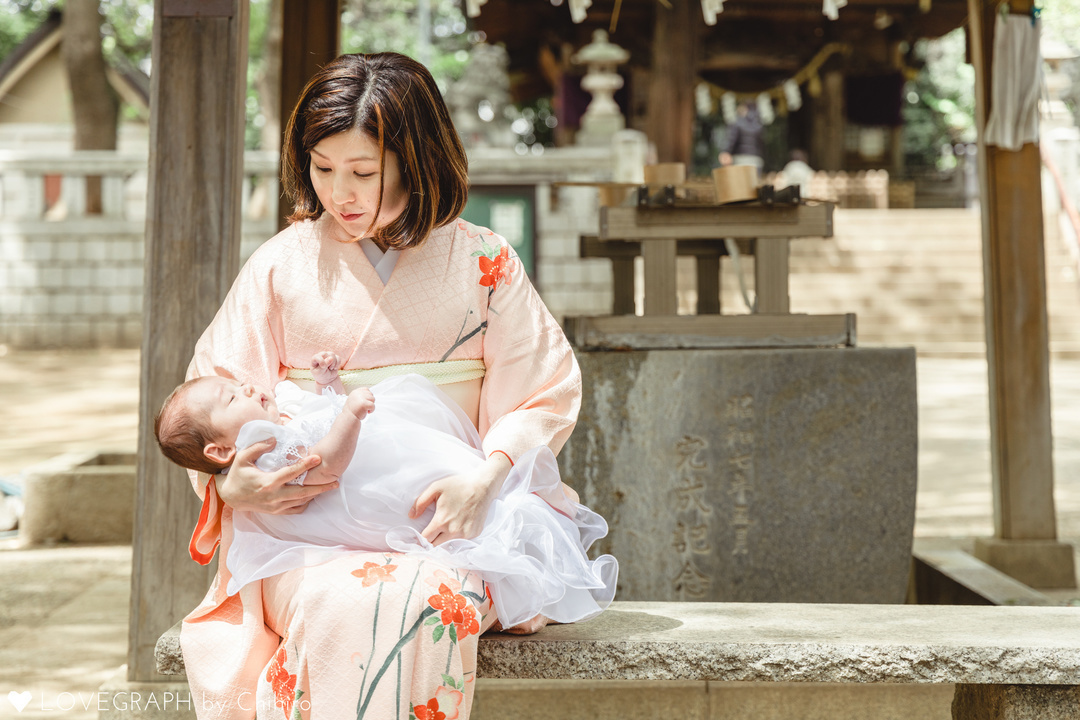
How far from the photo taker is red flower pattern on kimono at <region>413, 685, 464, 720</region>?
1.69 metres

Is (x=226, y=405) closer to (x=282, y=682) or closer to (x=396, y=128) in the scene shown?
(x=282, y=682)

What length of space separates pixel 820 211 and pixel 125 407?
25.7 ft

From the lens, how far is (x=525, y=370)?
6.81 feet

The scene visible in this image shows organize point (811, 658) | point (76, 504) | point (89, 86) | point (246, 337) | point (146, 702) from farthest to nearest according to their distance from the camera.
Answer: point (89, 86) → point (76, 504) → point (146, 702) → point (246, 337) → point (811, 658)

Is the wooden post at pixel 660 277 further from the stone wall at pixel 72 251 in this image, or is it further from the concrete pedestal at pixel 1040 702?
the stone wall at pixel 72 251

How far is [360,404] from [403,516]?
0.75 ft

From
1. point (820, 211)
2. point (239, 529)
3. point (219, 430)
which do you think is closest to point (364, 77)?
point (219, 430)

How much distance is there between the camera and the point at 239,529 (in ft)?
6.22

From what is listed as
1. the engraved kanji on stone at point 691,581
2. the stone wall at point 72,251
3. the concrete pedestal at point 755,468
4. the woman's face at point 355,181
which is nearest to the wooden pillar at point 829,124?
the stone wall at point 72,251

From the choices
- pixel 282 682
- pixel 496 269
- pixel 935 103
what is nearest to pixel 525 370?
pixel 496 269

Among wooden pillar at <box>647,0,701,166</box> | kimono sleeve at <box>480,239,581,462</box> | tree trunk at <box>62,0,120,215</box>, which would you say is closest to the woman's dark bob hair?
kimono sleeve at <box>480,239,581,462</box>

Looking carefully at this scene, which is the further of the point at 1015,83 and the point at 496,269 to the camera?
the point at 1015,83

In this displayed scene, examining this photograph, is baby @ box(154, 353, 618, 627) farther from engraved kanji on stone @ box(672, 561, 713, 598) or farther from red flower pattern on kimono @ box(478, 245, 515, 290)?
engraved kanji on stone @ box(672, 561, 713, 598)

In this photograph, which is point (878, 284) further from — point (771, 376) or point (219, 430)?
point (219, 430)
